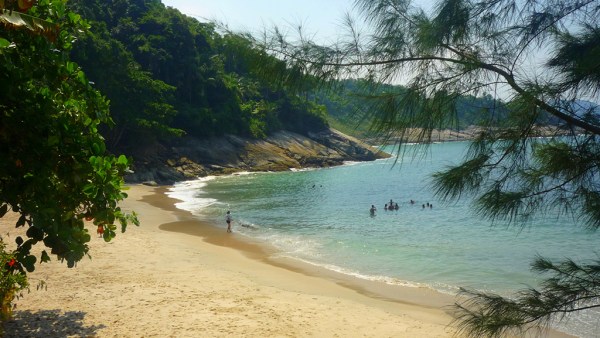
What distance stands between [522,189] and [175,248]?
1015 cm

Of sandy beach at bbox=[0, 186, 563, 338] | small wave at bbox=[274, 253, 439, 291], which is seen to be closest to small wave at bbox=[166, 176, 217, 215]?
sandy beach at bbox=[0, 186, 563, 338]

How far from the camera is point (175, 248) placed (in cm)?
1186

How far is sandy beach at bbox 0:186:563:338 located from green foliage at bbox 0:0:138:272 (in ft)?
7.09

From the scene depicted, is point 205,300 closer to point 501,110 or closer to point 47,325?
point 47,325

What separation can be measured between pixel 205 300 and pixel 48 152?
484 cm

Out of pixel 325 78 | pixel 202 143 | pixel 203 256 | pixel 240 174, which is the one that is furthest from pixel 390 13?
pixel 202 143

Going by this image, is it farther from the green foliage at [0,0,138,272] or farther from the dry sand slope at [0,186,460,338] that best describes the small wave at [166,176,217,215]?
the green foliage at [0,0,138,272]

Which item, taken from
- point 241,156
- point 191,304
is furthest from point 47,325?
point 241,156

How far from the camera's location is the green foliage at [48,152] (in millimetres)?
2730

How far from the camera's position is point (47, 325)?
16.5ft

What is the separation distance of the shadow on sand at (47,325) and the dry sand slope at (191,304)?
1 cm

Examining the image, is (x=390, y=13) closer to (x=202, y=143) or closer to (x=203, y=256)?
(x=203, y=256)

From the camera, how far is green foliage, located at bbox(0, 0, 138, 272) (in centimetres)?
273

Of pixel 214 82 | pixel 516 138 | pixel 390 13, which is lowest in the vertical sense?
pixel 516 138
